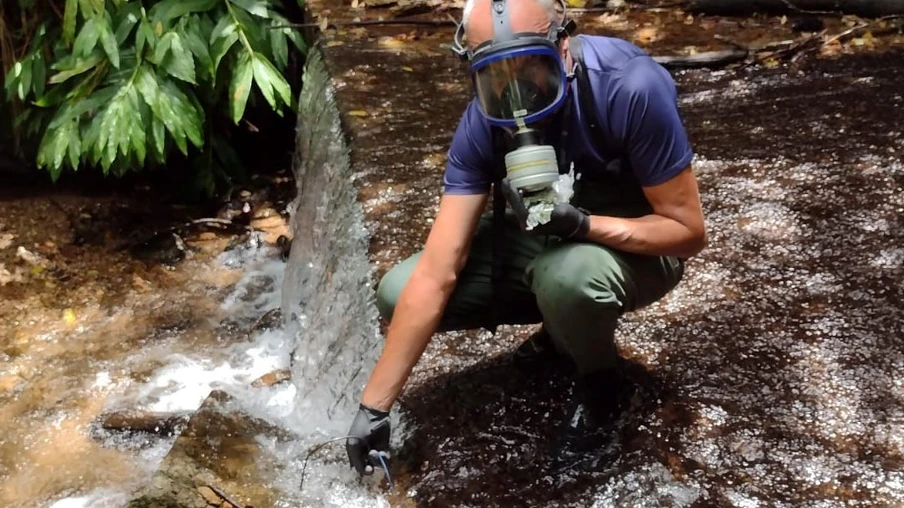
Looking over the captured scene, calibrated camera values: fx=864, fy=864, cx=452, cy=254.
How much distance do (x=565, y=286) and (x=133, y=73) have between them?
3398 millimetres

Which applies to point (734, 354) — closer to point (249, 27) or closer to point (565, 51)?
point (565, 51)

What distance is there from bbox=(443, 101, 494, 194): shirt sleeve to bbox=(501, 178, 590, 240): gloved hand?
0.15 meters

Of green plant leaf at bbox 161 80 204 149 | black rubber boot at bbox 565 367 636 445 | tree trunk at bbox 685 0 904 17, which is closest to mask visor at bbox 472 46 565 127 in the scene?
black rubber boot at bbox 565 367 636 445

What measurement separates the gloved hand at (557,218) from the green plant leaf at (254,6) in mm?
3283

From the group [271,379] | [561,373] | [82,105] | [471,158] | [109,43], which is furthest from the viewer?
[82,105]

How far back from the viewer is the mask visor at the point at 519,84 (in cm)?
186

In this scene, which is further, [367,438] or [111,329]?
[111,329]

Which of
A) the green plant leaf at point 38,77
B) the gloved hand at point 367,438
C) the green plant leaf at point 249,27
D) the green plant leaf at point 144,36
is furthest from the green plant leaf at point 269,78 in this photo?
the gloved hand at point 367,438

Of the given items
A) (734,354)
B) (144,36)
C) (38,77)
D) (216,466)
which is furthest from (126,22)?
(734,354)

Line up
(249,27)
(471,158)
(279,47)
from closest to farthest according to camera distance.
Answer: (471,158)
(249,27)
(279,47)

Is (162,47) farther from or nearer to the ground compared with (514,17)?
nearer to the ground

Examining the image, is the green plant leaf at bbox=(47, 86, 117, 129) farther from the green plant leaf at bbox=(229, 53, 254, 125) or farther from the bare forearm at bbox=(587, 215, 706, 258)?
the bare forearm at bbox=(587, 215, 706, 258)

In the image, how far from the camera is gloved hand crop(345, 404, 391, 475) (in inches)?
85.4

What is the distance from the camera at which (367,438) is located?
7.13 feet
